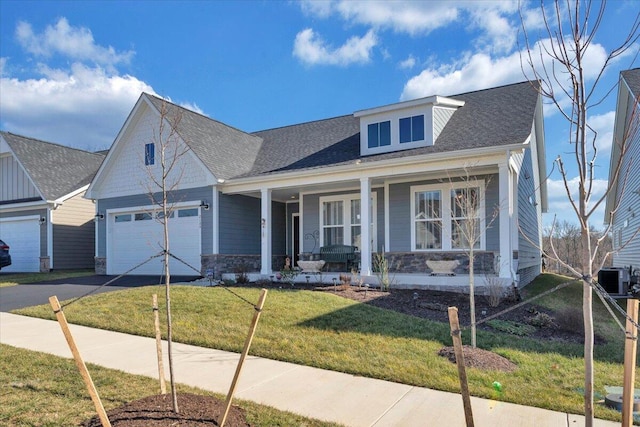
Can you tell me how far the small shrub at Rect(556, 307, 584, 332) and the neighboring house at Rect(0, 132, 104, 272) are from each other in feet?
63.9

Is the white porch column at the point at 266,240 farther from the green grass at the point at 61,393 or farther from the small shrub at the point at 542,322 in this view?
the green grass at the point at 61,393

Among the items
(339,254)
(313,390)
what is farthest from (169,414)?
(339,254)

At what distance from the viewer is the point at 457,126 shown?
43.2ft

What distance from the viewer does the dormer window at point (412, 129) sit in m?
13.0

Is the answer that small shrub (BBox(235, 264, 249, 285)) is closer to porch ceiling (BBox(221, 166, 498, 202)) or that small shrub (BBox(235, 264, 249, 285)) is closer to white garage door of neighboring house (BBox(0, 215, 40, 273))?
porch ceiling (BBox(221, 166, 498, 202))

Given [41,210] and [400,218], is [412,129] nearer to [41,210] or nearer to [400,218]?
[400,218]

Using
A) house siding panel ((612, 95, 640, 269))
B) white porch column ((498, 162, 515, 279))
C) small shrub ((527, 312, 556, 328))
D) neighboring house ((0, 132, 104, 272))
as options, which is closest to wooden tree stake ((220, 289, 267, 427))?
small shrub ((527, 312, 556, 328))

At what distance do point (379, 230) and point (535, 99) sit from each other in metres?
6.37

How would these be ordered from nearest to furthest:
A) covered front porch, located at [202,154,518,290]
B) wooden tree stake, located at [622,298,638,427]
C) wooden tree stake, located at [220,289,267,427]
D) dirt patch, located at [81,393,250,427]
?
wooden tree stake, located at [622,298,638,427] < wooden tree stake, located at [220,289,267,427] < dirt patch, located at [81,393,250,427] < covered front porch, located at [202,154,518,290]

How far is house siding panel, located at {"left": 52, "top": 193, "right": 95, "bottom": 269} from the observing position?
1903 cm

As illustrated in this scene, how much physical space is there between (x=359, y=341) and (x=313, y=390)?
5.89 ft

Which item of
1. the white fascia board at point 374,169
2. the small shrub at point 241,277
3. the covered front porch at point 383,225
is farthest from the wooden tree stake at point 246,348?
the small shrub at point 241,277

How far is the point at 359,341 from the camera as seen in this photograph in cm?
618

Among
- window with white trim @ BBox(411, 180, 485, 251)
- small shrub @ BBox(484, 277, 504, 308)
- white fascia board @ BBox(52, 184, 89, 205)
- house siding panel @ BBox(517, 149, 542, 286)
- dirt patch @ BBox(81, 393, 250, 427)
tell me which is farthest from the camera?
white fascia board @ BBox(52, 184, 89, 205)
